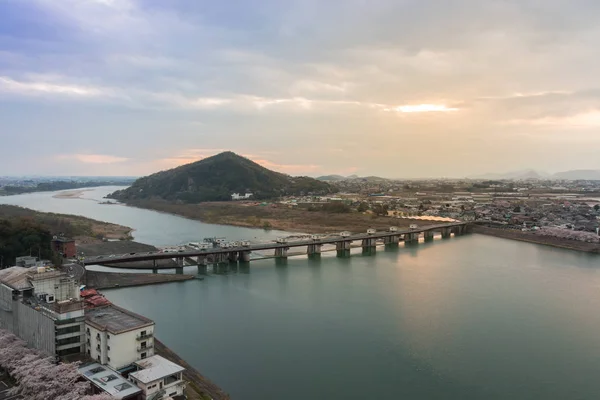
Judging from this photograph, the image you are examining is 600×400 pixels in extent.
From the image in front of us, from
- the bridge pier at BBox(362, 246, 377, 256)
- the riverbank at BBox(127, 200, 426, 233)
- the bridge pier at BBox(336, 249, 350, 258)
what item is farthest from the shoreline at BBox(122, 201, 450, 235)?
the bridge pier at BBox(336, 249, 350, 258)

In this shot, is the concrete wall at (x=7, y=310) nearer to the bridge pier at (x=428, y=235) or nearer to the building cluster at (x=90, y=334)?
the building cluster at (x=90, y=334)

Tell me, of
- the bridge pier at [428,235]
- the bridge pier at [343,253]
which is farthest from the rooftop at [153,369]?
the bridge pier at [428,235]

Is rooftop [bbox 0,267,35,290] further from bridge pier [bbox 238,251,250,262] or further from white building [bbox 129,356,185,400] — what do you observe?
bridge pier [bbox 238,251,250,262]

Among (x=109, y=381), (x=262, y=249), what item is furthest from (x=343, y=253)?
(x=109, y=381)

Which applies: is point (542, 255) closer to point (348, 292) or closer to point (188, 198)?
point (348, 292)

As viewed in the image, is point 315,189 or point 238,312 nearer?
point 238,312

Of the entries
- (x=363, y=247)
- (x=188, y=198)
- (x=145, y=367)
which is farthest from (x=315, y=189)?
(x=145, y=367)

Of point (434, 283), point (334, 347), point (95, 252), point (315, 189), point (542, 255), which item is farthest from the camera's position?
point (315, 189)

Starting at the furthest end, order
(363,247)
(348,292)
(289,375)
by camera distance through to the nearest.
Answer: (363,247) < (348,292) < (289,375)
